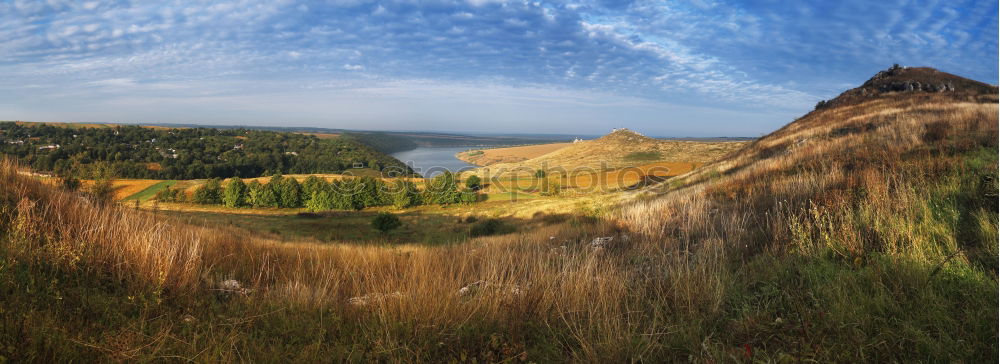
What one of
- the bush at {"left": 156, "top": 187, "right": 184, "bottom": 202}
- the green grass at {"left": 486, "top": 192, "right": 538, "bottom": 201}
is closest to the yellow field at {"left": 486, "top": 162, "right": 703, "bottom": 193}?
the green grass at {"left": 486, "top": 192, "right": 538, "bottom": 201}

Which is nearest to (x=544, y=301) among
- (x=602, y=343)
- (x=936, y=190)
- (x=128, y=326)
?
(x=602, y=343)

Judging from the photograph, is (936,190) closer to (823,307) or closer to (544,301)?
(823,307)

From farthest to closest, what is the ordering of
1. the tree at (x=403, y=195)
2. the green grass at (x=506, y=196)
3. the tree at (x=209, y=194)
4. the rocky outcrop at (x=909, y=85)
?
the tree at (x=209, y=194), the tree at (x=403, y=195), the green grass at (x=506, y=196), the rocky outcrop at (x=909, y=85)

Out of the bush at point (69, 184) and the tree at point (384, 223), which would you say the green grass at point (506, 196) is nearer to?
the tree at point (384, 223)

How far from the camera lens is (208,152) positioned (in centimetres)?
12800

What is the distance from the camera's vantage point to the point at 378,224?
150 feet

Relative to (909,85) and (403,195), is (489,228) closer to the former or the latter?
(909,85)

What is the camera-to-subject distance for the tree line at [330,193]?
7356cm

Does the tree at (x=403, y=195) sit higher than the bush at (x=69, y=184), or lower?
lower

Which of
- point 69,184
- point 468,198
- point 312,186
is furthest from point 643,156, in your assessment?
point 69,184

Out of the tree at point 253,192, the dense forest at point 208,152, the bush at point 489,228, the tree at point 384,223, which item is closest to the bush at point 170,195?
the tree at point 253,192

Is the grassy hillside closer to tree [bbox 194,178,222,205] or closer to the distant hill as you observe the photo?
the distant hill

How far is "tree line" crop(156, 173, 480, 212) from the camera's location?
73.6 meters

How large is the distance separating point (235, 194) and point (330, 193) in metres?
20.4
